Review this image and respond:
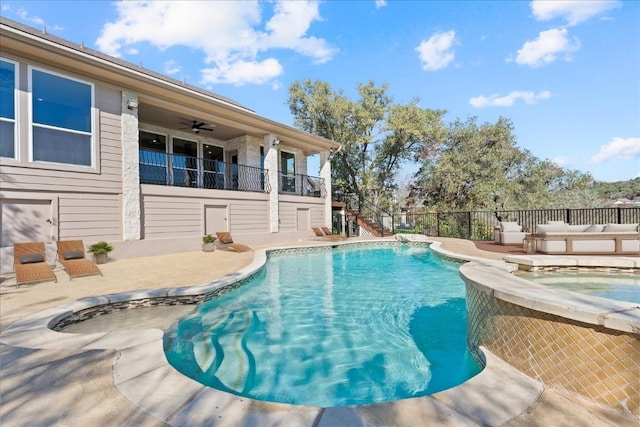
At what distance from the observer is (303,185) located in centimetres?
1570

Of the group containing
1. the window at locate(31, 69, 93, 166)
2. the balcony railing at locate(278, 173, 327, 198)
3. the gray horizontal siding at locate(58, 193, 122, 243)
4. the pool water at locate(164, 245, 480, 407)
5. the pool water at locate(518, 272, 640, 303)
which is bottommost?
the pool water at locate(164, 245, 480, 407)

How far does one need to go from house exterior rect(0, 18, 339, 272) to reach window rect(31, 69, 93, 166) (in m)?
0.02

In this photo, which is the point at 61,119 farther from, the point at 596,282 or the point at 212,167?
the point at 596,282

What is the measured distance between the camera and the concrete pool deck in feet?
5.66

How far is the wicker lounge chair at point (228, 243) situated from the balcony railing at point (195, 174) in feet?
7.29

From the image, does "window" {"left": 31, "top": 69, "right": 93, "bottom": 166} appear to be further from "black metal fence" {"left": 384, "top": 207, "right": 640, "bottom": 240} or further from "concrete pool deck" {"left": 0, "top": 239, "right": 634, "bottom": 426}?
"black metal fence" {"left": 384, "top": 207, "right": 640, "bottom": 240}

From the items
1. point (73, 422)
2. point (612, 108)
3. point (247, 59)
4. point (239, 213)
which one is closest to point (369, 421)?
point (73, 422)

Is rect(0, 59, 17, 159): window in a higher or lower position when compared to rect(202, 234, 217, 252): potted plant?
higher

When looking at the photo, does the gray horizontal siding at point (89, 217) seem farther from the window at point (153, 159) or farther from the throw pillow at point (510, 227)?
the throw pillow at point (510, 227)

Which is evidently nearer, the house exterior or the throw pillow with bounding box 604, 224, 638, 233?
the house exterior

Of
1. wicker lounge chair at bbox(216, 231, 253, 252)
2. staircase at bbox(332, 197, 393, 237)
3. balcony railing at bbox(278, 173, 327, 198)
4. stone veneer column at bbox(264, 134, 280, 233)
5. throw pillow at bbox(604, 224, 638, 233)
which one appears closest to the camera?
throw pillow at bbox(604, 224, 638, 233)

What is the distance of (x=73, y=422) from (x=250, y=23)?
15743 millimetres

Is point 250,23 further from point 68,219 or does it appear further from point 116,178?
point 68,219

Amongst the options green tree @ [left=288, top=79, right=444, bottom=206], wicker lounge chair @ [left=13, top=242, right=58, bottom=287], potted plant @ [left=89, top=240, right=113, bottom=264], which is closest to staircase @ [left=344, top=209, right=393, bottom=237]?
green tree @ [left=288, top=79, right=444, bottom=206]
